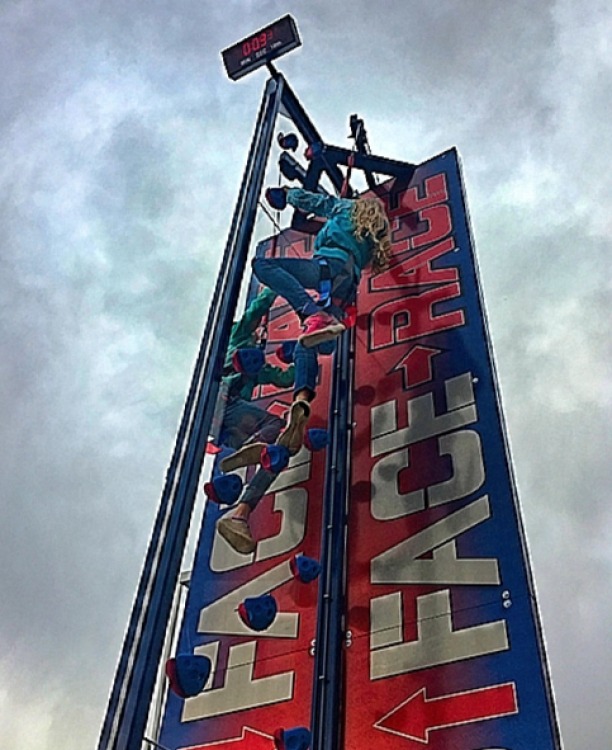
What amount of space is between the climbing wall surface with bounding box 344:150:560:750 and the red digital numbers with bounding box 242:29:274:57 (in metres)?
2.03

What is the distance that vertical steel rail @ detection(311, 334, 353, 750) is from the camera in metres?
4.25

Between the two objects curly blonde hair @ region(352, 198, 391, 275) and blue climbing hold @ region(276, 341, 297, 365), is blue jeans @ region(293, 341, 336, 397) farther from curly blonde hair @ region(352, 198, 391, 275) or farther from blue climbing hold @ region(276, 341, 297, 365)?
curly blonde hair @ region(352, 198, 391, 275)

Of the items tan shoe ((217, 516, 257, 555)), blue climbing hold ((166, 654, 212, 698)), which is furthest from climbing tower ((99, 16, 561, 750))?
tan shoe ((217, 516, 257, 555))

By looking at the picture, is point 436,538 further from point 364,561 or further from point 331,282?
point 331,282

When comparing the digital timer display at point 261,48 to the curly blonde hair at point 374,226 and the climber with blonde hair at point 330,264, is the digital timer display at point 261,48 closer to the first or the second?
the climber with blonde hair at point 330,264

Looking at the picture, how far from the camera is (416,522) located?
191 inches

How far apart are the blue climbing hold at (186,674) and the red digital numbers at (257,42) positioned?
4.86m

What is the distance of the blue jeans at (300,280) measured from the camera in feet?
17.9

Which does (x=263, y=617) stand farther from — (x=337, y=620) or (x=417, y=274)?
(x=417, y=274)

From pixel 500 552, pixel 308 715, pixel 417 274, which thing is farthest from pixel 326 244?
pixel 308 715

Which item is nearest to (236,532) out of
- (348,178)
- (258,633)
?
(258,633)

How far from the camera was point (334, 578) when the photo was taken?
4.78 meters

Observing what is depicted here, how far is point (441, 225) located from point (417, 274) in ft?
1.82

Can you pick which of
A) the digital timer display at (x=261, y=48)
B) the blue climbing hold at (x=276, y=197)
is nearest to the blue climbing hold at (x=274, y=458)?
the blue climbing hold at (x=276, y=197)
